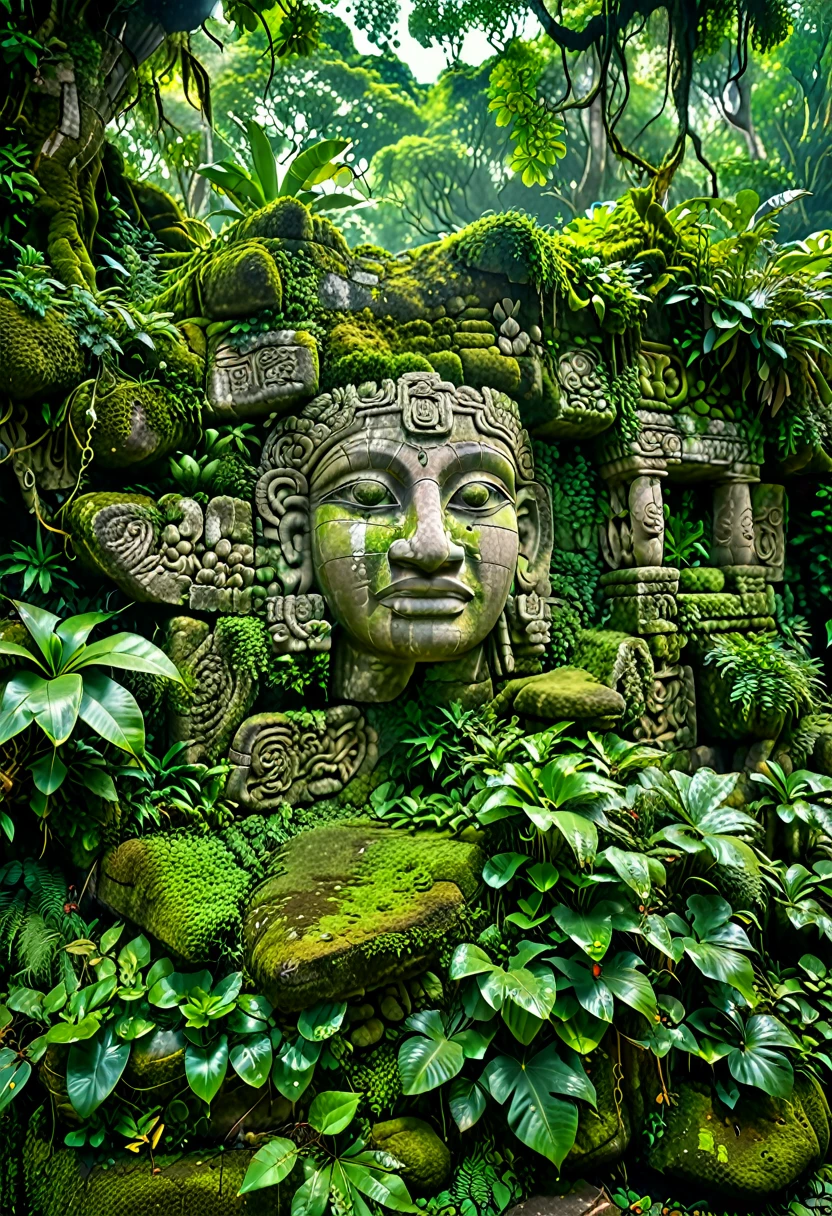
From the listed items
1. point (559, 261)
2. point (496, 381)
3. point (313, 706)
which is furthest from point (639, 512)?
point (313, 706)

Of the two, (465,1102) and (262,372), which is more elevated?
(262,372)

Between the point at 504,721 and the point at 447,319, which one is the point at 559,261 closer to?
the point at 447,319

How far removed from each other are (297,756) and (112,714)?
1.16m

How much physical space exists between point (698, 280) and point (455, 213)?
15.4 meters

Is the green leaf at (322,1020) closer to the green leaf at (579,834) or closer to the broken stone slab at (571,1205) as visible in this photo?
the broken stone slab at (571,1205)

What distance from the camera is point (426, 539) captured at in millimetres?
3949

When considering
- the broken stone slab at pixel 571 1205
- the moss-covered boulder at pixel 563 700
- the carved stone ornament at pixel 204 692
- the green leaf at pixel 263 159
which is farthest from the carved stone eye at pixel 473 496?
the broken stone slab at pixel 571 1205

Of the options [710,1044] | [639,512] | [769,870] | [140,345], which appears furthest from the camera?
[639,512]

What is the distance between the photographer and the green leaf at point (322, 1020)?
2936 mm

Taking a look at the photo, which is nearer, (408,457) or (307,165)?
(408,457)

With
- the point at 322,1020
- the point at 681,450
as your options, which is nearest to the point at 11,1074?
the point at 322,1020

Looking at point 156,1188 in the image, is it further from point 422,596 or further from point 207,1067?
point 422,596

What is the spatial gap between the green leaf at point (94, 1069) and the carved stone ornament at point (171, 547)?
2.04 meters

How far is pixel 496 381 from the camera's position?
4.48 meters
